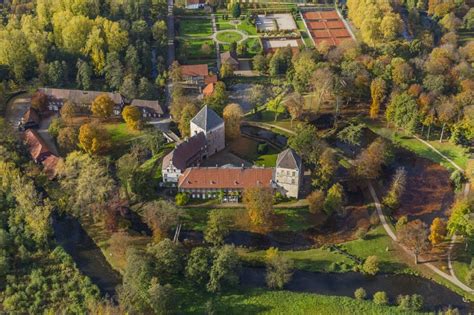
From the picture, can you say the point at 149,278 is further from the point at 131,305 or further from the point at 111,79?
the point at 111,79

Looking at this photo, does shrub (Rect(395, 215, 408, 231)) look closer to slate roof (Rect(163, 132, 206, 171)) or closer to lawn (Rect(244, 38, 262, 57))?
slate roof (Rect(163, 132, 206, 171))

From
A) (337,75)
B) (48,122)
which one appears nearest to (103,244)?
(48,122)

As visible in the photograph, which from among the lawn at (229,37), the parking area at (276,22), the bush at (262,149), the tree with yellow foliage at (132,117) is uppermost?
the parking area at (276,22)

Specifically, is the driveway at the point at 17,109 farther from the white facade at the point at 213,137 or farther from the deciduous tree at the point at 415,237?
the deciduous tree at the point at 415,237

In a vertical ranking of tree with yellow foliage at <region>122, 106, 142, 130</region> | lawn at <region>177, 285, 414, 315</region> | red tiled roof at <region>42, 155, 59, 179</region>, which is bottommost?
lawn at <region>177, 285, 414, 315</region>

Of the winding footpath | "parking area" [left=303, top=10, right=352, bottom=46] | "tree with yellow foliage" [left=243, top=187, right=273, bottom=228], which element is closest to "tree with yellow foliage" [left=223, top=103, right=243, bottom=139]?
"tree with yellow foliage" [left=243, top=187, right=273, bottom=228]

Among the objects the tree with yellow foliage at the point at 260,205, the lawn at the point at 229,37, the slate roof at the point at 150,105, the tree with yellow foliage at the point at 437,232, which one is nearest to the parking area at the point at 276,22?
the lawn at the point at 229,37

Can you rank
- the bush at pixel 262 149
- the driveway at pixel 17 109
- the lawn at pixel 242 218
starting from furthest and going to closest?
the driveway at pixel 17 109, the bush at pixel 262 149, the lawn at pixel 242 218

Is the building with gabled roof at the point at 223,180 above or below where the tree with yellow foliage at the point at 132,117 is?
below
